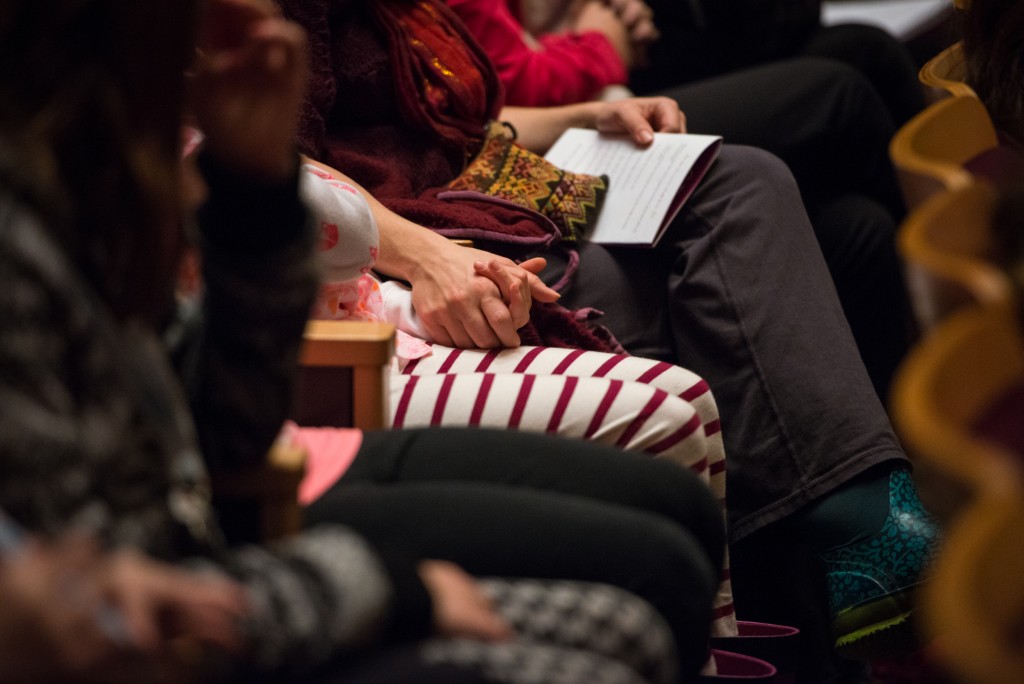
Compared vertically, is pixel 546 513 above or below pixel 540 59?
above

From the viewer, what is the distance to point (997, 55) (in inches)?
44.6

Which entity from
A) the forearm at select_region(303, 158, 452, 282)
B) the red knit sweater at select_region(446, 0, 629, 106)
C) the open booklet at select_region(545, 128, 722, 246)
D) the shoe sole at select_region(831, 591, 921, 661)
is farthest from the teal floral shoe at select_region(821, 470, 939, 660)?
the red knit sweater at select_region(446, 0, 629, 106)

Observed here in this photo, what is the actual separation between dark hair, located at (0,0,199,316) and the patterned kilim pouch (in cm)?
80

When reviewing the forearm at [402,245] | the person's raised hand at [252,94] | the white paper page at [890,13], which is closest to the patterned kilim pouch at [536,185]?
the forearm at [402,245]

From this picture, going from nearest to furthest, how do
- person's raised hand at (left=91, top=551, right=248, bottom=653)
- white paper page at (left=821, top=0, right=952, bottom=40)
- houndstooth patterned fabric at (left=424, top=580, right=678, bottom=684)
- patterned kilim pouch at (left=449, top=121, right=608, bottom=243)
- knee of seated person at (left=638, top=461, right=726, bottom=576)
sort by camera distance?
person's raised hand at (left=91, top=551, right=248, bottom=653) → houndstooth patterned fabric at (left=424, top=580, right=678, bottom=684) → knee of seated person at (left=638, top=461, right=726, bottom=576) → patterned kilim pouch at (left=449, top=121, right=608, bottom=243) → white paper page at (left=821, top=0, right=952, bottom=40)

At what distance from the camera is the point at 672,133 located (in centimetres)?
165

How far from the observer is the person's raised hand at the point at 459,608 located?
0.66 metres

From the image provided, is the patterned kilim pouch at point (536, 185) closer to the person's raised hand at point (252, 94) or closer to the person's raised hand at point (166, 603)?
the person's raised hand at point (252, 94)

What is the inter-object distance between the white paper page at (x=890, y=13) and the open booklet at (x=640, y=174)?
5.65 feet

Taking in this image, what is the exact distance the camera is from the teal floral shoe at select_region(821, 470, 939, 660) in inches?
47.8

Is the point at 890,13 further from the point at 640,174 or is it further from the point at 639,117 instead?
the point at 640,174

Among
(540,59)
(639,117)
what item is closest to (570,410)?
(639,117)

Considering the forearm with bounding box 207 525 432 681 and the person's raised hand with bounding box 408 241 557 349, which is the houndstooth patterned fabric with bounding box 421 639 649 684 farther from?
the person's raised hand with bounding box 408 241 557 349

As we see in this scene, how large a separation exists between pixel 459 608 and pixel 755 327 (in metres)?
0.82
